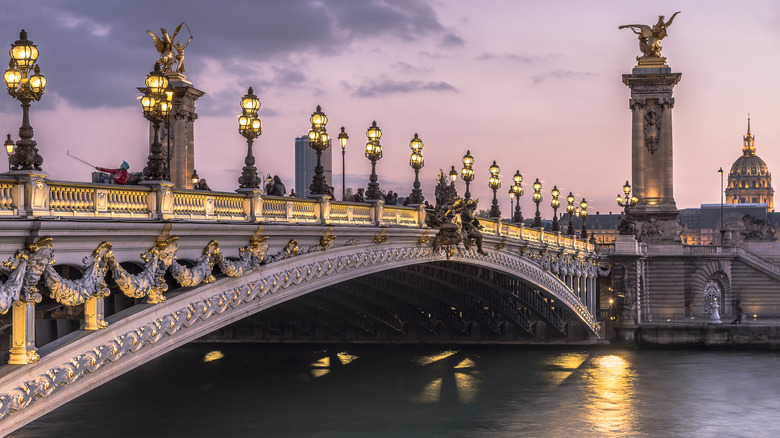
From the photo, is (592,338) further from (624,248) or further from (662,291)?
(662,291)

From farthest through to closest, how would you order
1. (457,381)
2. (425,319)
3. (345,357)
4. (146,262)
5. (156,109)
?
1. (425,319)
2. (345,357)
3. (457,381)
4. (156,109)
5. (146,262)

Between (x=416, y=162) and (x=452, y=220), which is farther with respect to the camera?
(x=452, y=220)

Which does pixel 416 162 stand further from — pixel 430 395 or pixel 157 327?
pixel 157 327

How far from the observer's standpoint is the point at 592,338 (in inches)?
2854

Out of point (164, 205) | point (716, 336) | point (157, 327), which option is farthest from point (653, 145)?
point (164, 205)

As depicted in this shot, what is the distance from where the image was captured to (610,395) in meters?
51.4

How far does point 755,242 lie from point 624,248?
2899 cm

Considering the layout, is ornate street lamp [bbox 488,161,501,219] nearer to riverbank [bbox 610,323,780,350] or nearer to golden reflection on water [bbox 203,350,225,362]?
golden reflection on water [bbox 203,350,225,362]

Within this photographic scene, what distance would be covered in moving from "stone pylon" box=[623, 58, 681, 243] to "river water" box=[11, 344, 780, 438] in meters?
29.1

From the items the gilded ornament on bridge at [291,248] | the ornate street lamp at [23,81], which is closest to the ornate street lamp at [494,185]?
the gilded ornament on bridge at [291,248]

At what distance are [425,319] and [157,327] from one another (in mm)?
46569

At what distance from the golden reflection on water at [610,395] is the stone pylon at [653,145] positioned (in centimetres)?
3263

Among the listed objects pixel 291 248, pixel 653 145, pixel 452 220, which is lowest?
pixel 291 248

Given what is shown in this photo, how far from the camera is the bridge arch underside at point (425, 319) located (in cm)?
6203
